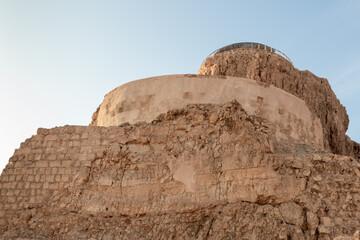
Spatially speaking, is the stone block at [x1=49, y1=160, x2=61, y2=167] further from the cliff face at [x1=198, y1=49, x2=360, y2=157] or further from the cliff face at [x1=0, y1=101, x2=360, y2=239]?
the cliff face at [x1=198, y1=49, x2=360, y2=157]

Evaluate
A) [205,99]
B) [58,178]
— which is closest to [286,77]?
[205,99]

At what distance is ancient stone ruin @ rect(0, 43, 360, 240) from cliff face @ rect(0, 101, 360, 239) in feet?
0.06

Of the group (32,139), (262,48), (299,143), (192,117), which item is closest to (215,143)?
(192,117)

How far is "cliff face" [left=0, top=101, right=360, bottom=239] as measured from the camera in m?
5.56

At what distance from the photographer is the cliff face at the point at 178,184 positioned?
5.56 metres

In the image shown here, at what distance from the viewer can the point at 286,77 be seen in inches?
467

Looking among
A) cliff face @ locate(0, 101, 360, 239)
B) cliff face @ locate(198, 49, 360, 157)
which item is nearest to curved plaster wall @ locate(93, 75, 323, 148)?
cliff face @ locate(0, 101, 360, 239)

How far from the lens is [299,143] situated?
7.94m

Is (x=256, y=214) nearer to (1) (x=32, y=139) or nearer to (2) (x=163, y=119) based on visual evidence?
(2) (x=163, y=119)

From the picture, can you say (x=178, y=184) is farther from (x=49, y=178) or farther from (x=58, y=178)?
(x=49, y=178)

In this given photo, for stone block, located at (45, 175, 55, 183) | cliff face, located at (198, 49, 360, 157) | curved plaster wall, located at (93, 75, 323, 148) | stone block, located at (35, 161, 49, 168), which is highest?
cliff face, located at (198, 49, 360, 157)

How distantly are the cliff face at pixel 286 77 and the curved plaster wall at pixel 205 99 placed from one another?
11.3 ft

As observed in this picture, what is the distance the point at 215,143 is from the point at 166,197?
1301 mm

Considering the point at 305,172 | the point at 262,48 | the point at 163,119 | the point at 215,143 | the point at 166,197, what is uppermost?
the point at 262,48
